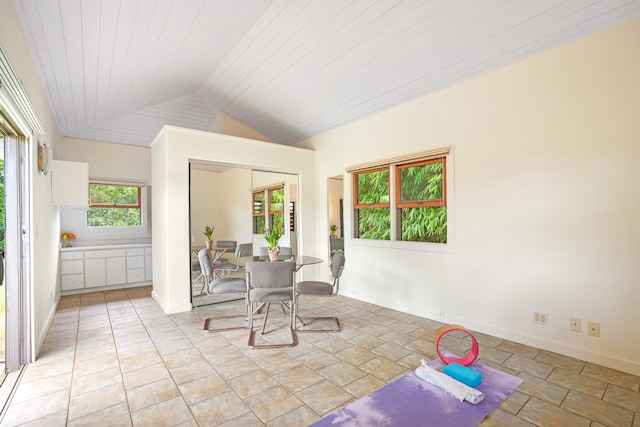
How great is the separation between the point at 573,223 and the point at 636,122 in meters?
0.89

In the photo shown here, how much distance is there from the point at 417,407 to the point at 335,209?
3658mm

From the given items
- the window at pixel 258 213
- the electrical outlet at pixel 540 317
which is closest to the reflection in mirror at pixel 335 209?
the window at pixel 258 213

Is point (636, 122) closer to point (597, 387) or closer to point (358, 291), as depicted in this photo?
point (597, 387)

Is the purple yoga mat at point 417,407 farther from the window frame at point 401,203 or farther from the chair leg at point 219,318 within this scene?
the chair leg at point 219,318

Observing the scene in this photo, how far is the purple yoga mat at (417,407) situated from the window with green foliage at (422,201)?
72.0 inches

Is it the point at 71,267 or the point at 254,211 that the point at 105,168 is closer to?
the point at 71,267

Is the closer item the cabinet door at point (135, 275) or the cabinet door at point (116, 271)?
the cabinet door at point (116, 271)

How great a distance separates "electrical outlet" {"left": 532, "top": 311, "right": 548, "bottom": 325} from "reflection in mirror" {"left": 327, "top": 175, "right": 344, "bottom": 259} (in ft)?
9.76

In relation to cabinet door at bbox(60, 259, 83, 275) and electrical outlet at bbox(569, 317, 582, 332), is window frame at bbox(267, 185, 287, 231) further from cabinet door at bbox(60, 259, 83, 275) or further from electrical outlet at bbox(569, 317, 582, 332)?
electrical outlet at bbox(569, 317, 582, 332)

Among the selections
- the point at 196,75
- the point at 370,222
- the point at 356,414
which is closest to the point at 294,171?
the point at 370,222

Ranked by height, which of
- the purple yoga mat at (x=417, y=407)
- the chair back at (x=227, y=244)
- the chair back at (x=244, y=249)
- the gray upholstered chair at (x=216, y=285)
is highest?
the chair back at (x=227, y=244)

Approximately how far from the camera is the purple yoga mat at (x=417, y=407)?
1.95 metres

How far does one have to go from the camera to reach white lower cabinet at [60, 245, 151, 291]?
5172 millimetres

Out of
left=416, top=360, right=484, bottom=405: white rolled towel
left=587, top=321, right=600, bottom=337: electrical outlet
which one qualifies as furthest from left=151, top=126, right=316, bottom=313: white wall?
left=587, top=321, right=600, bottom=337: electrical outlet
